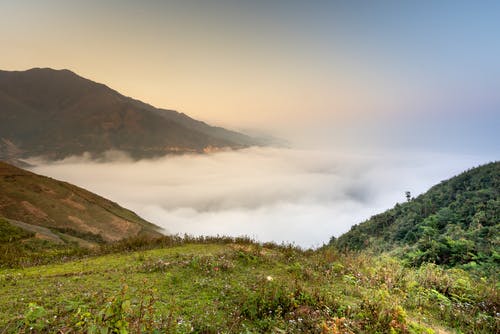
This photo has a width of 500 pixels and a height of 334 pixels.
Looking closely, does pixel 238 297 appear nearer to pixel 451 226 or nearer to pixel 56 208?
pixel 451 226

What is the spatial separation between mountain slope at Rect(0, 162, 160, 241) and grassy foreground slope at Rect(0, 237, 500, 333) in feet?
121

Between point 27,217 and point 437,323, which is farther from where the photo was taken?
point 27,217

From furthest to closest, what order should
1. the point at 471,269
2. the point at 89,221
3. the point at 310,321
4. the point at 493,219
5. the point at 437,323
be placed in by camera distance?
the point at 89,221
the point at 493,219
the point at 471,269
the point at 437,323
the point at 310,321

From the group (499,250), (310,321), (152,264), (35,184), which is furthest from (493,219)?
(35,184)

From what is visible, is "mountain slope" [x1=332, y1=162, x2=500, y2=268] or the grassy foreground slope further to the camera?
"mountain slope" [x1=332, y1=162, x2=500, y2=268]

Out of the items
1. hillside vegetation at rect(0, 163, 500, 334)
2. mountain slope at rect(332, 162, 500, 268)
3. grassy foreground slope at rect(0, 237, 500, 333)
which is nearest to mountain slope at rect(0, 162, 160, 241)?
hillside vegetation at rect(0, 163, 500, 334)

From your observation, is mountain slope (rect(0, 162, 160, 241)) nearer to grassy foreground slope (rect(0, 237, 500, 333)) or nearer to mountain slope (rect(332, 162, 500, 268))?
grassy foreground slope (rect(0, 237, 500, 333))

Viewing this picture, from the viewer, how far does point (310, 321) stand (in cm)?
561

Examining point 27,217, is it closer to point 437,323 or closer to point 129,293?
point 129,293

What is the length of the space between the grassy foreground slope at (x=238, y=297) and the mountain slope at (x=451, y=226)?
9.05m

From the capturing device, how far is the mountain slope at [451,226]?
17672 mm

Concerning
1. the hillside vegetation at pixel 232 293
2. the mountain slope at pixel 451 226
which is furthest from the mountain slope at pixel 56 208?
the mountain slope at pixel 451 226

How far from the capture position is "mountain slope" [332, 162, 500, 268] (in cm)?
1767

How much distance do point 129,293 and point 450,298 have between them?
975 cm
